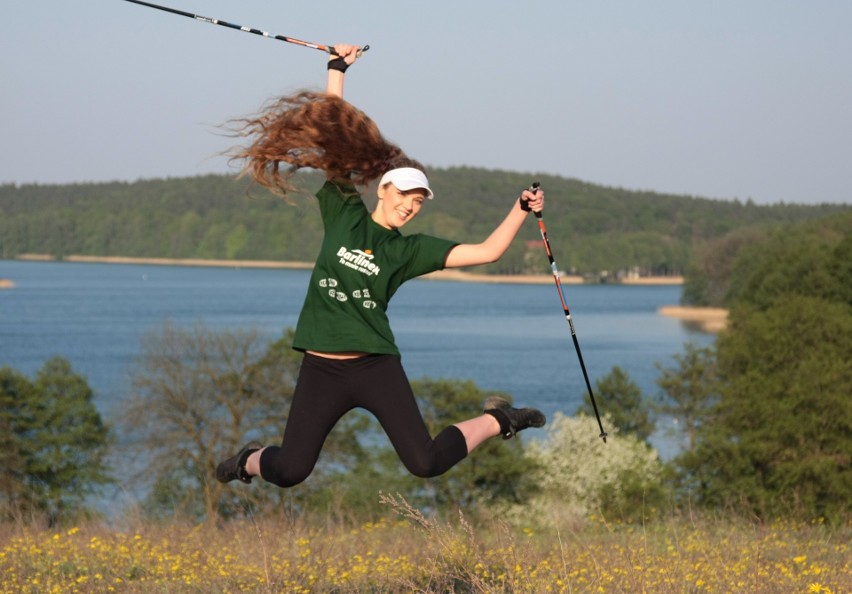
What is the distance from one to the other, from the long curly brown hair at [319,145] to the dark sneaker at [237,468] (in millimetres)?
1434

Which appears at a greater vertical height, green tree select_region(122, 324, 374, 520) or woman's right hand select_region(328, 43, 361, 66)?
woman's right hand select_region(328, 43, 361, 66)

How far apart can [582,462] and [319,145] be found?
40474 millimetres

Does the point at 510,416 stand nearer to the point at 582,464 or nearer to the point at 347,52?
the point at 347,52

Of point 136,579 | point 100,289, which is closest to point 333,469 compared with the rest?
point 136,579

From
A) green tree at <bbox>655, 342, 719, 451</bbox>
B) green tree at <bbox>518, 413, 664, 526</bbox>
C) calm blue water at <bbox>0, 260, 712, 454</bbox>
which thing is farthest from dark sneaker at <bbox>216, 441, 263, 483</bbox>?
green tree at <bbox>655, 342, 719, 451</bbox>

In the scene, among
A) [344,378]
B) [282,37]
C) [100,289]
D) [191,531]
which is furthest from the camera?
[100,289]

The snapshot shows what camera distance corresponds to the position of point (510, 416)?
21.3ft

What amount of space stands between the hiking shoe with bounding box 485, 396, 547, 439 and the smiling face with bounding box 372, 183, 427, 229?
124 cm

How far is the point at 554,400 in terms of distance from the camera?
6494 centimetres

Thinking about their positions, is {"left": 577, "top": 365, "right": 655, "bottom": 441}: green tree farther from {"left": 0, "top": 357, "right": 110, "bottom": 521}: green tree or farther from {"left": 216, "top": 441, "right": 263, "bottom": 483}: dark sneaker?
{"left": 216, "top": 441, "right": 263, "bottom": 483}: dark sneaker

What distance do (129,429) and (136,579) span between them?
32109mm

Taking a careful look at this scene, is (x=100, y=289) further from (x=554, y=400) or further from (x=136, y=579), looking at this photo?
(x=136, y=579)

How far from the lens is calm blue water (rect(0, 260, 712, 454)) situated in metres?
73.1

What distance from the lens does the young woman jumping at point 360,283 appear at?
18.6 ft
